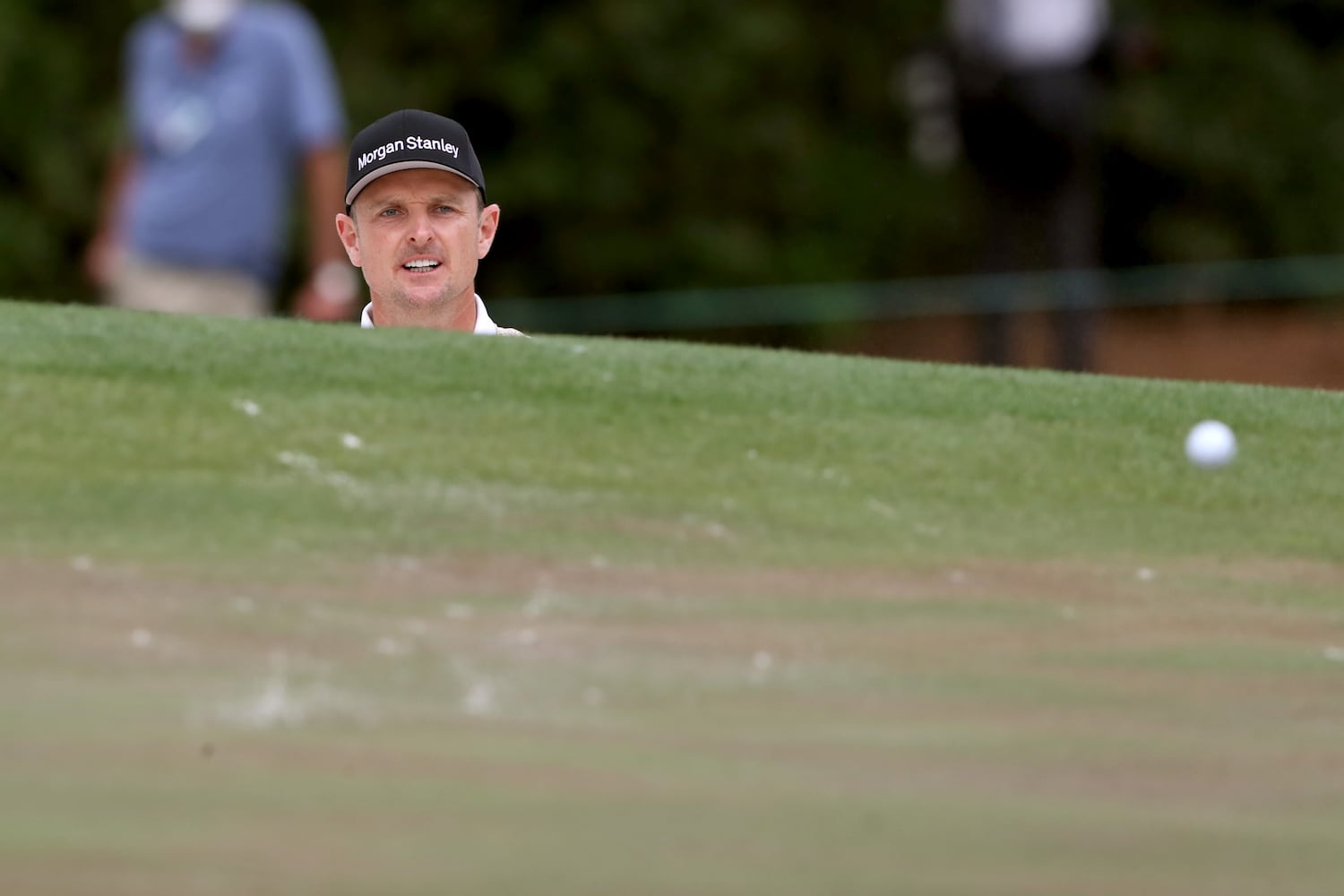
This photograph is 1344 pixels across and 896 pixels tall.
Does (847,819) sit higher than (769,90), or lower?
lower

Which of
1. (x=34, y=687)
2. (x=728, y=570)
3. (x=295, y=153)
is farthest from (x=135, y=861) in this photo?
(x=295, y=153)

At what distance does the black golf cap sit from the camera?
13.2 ft

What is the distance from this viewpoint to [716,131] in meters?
10.0

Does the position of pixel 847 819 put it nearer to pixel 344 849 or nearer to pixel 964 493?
pixel 344 849

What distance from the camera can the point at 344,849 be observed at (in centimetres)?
235

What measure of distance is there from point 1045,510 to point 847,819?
100 cm

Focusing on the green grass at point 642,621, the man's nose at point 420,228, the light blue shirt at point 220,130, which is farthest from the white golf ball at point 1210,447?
the light blue shirt at point 220,130

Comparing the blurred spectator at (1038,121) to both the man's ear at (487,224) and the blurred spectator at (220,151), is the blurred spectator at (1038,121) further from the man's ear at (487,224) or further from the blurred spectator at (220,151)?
the man's ear at (487,224)

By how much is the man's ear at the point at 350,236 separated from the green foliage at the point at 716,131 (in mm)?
4850

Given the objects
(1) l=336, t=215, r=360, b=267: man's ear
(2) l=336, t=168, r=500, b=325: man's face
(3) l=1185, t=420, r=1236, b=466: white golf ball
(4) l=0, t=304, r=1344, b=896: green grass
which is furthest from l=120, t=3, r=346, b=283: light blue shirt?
(3) l=1185, t=420, r=1236, b=466: white golf ball

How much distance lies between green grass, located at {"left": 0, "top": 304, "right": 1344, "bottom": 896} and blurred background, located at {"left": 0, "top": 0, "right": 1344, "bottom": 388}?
5122 mm

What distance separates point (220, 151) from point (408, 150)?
119 inches

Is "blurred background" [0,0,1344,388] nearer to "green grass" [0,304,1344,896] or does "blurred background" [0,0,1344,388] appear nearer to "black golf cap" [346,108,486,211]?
"black golf cap" [346,108,486,211]

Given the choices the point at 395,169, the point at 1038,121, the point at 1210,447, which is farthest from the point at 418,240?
the point at 1038,121
